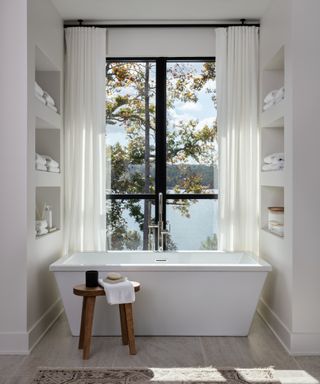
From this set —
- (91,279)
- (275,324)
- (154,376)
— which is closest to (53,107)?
(91,279)

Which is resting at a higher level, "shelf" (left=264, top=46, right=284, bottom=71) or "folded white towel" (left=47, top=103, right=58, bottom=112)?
"shelf" (left=264, top=46, right=284, bottom=71)

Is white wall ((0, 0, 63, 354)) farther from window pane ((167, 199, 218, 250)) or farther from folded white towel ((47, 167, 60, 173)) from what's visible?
window pane ((167, 199, 218, 250))

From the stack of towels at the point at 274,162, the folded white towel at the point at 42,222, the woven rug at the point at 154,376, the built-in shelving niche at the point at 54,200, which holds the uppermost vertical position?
the stack of towels at the point at 274,162

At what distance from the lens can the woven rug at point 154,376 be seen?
3.32 m

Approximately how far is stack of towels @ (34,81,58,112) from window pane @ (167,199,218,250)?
1577 mm

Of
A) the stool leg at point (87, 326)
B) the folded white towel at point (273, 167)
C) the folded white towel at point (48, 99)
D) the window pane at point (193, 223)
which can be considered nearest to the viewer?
the stool leg at point (87, 326)

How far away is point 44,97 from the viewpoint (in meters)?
4.53

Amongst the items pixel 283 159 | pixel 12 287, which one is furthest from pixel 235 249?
pixel 12 287

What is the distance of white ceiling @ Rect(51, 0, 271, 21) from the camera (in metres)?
4.67

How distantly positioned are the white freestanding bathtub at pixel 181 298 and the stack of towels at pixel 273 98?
1446mm

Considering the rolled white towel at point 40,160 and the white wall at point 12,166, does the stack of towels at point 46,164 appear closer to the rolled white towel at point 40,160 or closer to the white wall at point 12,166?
the rolled white towel at point 40,160

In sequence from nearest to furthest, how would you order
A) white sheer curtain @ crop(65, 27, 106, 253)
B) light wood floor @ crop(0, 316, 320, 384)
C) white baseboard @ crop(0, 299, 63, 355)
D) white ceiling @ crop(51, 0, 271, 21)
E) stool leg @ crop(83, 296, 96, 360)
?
light wood floor @ crop(0, 316, 320, 384)
stool leg @ crop(83, 296, 96, 360)
white baseboard @ crop(0, 299, 63, 355)
white ceiling @ crop(51, 0, 271, 21)
white sheer curtain @ crop(65, 27, 106, 253)

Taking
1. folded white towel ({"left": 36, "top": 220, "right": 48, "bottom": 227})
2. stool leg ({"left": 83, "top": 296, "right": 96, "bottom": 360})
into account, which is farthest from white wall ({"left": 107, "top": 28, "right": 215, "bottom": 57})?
stool leg ({"left": 83, "top": 296, "right": 96, "bottom": 360})

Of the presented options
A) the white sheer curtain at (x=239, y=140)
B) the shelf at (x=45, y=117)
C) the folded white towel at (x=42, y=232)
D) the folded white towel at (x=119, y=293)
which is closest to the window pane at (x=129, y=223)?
the white sheer curtain at (x=239, y=140)
